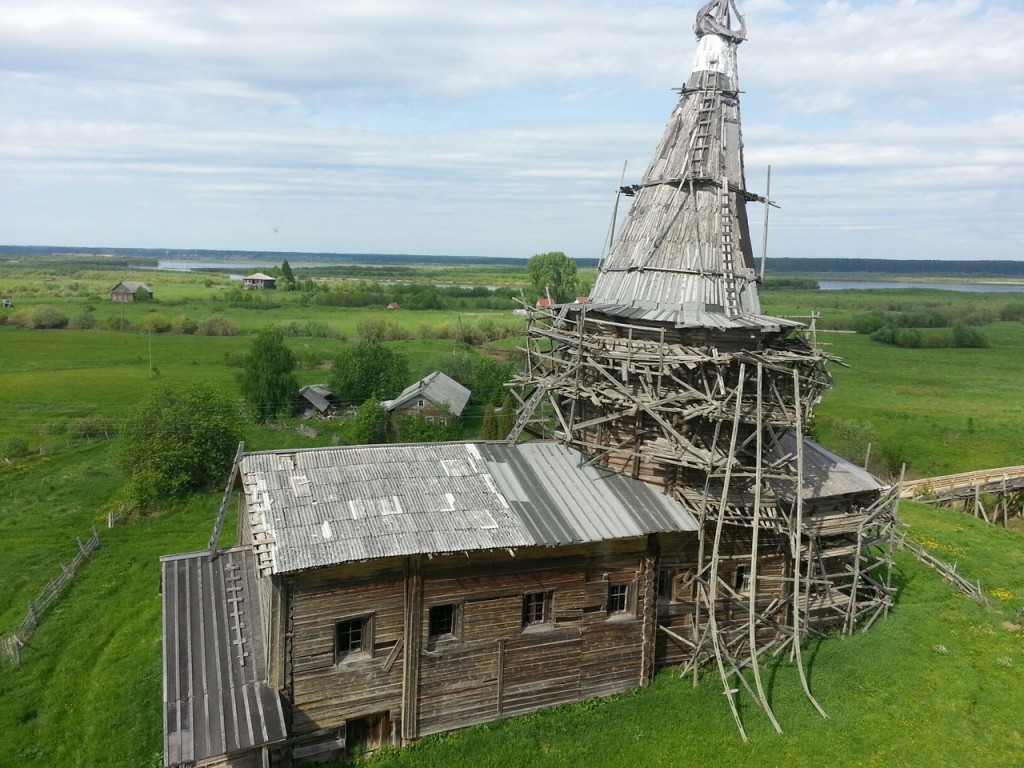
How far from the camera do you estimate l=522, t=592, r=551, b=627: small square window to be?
Answer: 1800cm

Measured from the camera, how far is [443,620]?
1720cm

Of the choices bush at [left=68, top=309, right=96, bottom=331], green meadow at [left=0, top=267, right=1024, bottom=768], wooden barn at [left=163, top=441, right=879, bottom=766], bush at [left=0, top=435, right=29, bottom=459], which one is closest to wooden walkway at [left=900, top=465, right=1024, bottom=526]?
green meadow at [left=0, top=267, right=1024, bottom=768]

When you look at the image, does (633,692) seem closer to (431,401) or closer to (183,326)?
(431,401)

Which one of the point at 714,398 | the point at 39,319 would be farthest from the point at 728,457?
the point at 39,319

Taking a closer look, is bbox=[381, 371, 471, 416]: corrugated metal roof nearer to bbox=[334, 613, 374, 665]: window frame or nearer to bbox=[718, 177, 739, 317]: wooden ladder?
bbox=[718, 177, 739, 317]: wooden ladder

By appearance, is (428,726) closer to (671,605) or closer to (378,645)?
(378,645)

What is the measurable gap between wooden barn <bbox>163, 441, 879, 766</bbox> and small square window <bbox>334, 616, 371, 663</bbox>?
36mm

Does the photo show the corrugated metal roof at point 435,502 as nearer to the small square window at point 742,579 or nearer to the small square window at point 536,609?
the small square window at point 536,609

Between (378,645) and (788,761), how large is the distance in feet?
31.6

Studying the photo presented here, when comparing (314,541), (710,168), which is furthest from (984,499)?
(314,541)

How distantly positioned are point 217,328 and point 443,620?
285 feet

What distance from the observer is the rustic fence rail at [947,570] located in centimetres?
2509

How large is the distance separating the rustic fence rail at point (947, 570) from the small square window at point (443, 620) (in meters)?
17.6

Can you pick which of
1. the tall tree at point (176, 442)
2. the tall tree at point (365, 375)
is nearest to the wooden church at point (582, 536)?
the tall tree at point (176, 442)
